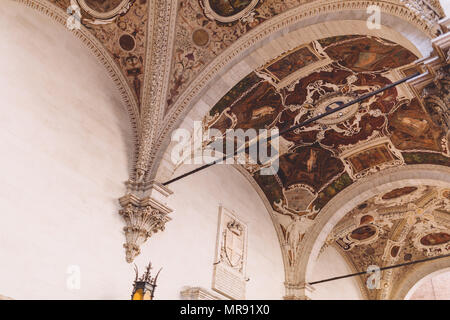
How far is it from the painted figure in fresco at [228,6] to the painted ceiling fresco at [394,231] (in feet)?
23.6

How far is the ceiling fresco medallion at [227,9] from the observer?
8.82 metres

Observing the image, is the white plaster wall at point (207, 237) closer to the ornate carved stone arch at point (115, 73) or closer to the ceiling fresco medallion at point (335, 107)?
the ornate carved stone arch at point (115, 73)

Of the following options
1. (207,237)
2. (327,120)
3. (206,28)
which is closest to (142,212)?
(207,237)

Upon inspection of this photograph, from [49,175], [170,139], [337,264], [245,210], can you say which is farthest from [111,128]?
[337,264]

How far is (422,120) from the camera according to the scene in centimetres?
1104

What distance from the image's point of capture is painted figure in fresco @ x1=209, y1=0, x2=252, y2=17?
8.82 metres

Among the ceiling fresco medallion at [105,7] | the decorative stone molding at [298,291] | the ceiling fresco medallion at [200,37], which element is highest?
the ceiling fresco medallion at [105,7]

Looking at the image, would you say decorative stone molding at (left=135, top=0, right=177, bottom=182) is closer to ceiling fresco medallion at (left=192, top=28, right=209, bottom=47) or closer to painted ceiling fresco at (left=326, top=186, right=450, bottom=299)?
ceiling fresco medallion at (left=192, top=28, right=209, bottom=47)

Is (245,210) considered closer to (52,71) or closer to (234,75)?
(234,75)

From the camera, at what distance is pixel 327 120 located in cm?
1133

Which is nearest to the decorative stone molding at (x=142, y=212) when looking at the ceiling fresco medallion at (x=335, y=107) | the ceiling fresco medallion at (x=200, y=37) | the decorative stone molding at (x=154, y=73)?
the decorative stone molding at (x=154, y=73)

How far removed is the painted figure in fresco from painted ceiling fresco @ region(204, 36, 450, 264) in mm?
1345

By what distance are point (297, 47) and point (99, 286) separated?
18.8ft

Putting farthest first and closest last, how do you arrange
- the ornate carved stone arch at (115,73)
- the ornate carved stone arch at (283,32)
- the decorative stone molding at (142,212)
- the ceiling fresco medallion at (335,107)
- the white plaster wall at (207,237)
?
the ceiling fresco medallion at (335,107)
the ornate carved stone arch at (115,73)
the white plaster wall at (207,237)
the decorative stone molding at (142,212)
the ornate carved stone arch at (283,32)
